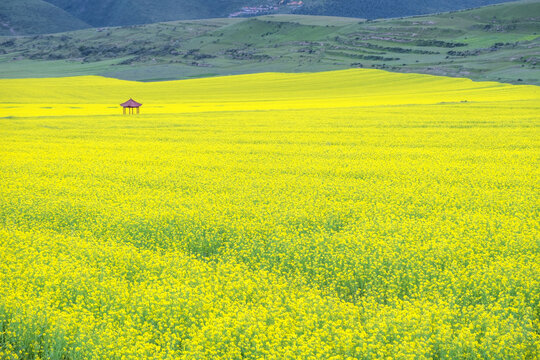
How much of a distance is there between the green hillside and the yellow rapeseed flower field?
5670 cm

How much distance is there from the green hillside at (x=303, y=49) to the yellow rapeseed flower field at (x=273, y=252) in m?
56.7

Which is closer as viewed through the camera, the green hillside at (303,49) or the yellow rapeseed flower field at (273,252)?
the yellow rapeseed flower field at (273,252)

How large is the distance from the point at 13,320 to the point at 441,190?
10895 mm

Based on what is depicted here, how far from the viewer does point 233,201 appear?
12.7 meters

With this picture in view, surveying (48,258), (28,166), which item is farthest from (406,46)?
(48,258)

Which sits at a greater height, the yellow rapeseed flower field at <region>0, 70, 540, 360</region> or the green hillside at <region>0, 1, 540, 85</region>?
the green hillside at <region>0, 1, 540, 85</region>

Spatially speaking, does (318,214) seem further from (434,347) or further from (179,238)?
(434,347)

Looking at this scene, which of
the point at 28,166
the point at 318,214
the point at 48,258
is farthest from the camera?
the point at 28,166

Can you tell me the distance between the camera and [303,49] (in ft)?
395

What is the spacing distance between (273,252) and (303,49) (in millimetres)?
116931

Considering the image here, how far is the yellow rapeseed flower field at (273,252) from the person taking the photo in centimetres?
592

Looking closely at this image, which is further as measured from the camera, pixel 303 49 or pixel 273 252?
pixel 303 49

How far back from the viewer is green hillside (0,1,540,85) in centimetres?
8981

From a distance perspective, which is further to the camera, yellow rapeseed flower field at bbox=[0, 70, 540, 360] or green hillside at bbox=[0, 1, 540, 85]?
green hillside at bbox=[0, 1, 540, 85]
